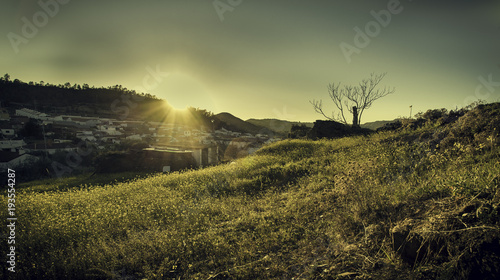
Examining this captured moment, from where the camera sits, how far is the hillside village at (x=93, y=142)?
2924 cm

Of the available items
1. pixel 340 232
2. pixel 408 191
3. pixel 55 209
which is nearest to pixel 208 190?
pixel 55 209

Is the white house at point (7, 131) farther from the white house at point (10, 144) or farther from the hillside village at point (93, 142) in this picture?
the white house at point (10, 144)

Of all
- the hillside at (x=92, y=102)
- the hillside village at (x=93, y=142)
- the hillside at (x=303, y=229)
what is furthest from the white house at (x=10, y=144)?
the hillside at (x=303, y=229)

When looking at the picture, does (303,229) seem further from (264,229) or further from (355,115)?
(355,115)

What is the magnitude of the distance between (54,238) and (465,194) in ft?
27.8

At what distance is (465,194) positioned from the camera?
2.96 meters

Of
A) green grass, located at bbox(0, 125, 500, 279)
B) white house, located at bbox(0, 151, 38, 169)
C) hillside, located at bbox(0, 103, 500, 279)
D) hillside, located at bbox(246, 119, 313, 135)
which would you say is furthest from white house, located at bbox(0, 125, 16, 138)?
hillside, located at bbox(246, 119, 313, 135)

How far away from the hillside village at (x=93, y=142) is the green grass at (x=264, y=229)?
15957mm

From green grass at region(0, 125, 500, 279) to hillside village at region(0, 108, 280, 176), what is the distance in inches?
628

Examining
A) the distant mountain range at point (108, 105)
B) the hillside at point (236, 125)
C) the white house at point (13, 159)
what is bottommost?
→ the white house at point (13, 159)

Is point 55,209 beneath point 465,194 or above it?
beneath

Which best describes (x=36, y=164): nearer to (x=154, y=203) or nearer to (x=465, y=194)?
(x=154, y=203)

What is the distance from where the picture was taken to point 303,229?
4.38 m

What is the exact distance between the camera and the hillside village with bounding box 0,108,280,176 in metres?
29.2
